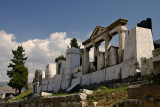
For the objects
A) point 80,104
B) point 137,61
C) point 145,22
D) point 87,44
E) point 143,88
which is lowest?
point 80,104

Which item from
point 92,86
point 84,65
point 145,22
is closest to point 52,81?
point 84,65

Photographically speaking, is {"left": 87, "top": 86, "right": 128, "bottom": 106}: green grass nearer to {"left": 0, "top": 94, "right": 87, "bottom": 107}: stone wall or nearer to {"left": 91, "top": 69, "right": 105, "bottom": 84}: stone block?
{"left": 0, "top": 94, "right": 87, "bottom": 107}: stone wall

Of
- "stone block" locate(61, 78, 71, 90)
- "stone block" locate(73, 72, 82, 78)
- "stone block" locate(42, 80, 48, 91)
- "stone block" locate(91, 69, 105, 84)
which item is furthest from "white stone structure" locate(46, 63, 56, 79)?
"stone block" locate(91, 69, 105, 84)

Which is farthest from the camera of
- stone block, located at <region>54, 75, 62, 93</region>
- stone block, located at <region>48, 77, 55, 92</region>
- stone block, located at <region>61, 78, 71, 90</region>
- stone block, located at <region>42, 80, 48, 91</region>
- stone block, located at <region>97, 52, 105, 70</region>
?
stone block, located at <region>42, 80, 48, 91</region>

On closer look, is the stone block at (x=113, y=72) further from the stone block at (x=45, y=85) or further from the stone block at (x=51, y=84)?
the stone block at (x=45, y=85)

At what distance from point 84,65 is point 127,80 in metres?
5.51

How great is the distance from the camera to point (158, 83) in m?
4.36

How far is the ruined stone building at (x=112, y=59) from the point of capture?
31.2 feet

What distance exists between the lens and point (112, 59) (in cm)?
1206

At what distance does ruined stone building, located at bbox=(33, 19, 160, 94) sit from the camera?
9508mm

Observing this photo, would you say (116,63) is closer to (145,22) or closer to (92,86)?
(92,86)

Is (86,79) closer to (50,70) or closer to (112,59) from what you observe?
(112,59)

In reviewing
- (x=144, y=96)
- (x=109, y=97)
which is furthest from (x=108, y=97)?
(x=144, y=96)

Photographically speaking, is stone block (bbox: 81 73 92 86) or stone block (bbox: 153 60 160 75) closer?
stone block (bbox: 153 60 160 75)
